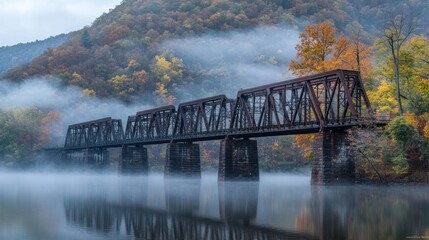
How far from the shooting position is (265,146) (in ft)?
362

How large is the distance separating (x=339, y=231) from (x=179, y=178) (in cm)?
5451

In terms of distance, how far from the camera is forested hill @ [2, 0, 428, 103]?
5782 inches

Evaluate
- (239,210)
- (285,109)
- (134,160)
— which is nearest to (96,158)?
(134,160)

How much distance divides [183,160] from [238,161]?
15.1m

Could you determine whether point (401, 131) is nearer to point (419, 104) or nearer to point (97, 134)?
point (419, 104)

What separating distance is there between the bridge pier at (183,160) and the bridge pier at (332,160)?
29483 millimetres

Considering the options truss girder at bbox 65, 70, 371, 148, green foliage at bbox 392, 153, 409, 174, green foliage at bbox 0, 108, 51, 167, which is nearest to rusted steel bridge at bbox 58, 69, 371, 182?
truss girder at bbox 65, 70, 371, 148

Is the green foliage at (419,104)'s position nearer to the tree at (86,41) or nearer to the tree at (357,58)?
the tree at (357,58)

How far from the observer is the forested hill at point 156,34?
146875mm

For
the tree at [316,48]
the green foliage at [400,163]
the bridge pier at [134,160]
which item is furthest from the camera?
the bridge pier at [134,160]

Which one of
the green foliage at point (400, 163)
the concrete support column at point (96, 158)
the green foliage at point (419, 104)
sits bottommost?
the concrete support column at point (96, 158)

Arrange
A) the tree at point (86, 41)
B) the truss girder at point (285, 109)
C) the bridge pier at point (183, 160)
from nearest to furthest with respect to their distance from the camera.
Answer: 1. the truss girder at point (285, 109)
2. the bridge pier at point (183, 160)
3. the tree at point (86, 41)

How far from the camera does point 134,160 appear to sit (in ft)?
317

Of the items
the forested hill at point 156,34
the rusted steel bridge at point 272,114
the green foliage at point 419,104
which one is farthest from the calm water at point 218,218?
the forested hill at point 156,34
